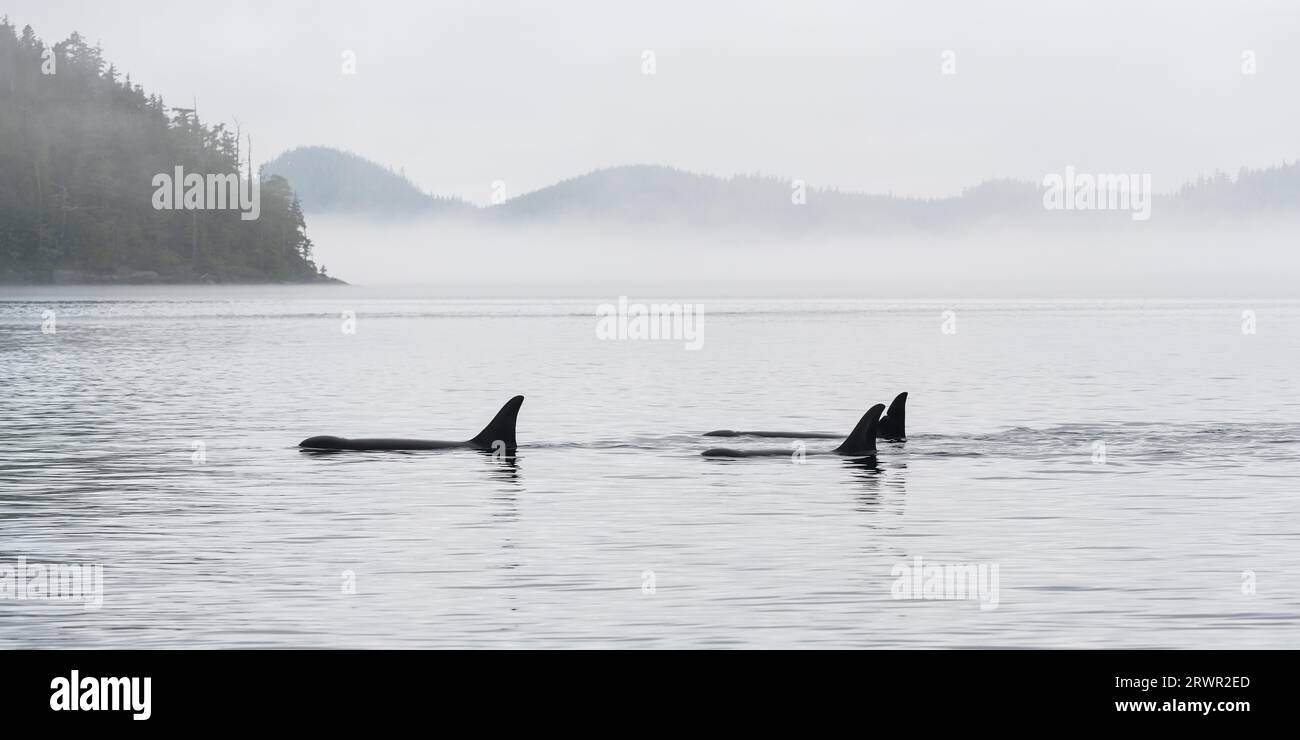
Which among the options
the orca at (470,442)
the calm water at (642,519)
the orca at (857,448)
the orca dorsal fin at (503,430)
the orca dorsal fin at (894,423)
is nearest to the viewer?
the calm water at (642,519)

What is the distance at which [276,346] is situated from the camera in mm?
131250

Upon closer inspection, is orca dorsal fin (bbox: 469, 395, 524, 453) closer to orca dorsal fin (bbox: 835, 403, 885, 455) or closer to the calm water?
the calm water

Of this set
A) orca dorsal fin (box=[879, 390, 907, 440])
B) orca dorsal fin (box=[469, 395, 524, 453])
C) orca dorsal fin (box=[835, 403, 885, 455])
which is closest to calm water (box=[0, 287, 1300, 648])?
orca dorsal fin (box=[835, 403, 885, 455])

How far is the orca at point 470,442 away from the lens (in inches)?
1732

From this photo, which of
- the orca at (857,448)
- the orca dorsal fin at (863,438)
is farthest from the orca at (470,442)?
the orca dorsal fin at (863,438)

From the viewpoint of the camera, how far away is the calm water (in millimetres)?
20578

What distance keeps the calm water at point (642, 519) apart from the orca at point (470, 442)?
1054mm

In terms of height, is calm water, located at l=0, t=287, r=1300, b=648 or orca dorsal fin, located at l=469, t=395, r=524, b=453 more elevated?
orca dorsal fin, located at l=469, t=395, r=524, b=453

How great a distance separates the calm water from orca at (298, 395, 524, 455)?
1.05 metres

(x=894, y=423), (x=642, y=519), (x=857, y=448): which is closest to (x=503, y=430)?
(x=857, y=448)

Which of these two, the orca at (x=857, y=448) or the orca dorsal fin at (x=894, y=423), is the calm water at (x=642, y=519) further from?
the orca dorsal fin at (x=894, y=423)
